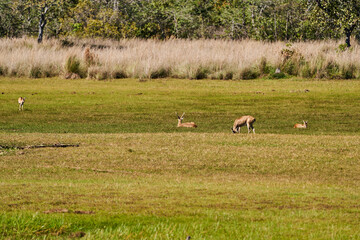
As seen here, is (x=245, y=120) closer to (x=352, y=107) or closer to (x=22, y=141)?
(x=22, y=141)

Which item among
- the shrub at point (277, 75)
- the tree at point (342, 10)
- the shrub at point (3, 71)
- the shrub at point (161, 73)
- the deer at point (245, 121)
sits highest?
the tree at point (342, 10)

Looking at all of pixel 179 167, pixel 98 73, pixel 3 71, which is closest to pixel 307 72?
pixel 98 73

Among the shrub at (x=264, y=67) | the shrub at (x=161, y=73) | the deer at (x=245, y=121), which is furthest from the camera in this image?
the shrub at (x=264, y=67)

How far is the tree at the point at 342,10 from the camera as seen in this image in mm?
29828

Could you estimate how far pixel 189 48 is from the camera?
32.4m

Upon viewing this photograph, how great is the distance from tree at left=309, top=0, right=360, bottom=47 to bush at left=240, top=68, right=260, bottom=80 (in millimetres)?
4734

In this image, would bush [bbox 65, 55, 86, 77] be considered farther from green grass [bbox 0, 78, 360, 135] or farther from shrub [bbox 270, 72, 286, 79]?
shrub [bbox 270, 72, 286, 79]

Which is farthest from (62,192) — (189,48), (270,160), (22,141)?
(189,48)

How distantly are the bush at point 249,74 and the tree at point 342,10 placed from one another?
15.5 ft

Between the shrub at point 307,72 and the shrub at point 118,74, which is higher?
the shrub at point 307,72

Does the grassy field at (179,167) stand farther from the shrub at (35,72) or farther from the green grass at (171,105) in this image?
the shrub at (35,72)

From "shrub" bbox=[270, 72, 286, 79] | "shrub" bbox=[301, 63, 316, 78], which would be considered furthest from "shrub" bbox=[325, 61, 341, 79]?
"shrub" bbox=[270, 72, 286, 79]

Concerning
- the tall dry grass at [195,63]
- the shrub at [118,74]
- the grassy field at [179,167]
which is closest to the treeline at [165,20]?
the tall dry grass at [195,63]

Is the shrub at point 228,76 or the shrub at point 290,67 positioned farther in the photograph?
the shrub at point 290,67
